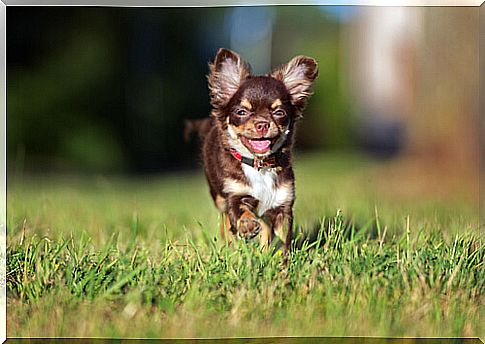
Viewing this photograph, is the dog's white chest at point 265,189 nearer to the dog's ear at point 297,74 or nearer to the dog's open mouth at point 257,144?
the dog's open mouth at point 257,144

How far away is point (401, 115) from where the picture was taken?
259 inches

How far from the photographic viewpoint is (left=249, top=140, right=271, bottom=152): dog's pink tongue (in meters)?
6.42

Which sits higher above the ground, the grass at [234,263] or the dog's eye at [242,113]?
the dog's eye at [242,113]

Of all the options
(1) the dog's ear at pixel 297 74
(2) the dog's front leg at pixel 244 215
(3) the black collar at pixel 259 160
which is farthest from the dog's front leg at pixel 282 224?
(1) the dog's ear at pixel 297 74

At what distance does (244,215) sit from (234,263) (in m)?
0.29

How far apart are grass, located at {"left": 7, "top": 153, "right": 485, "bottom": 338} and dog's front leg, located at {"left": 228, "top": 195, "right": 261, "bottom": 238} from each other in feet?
0.27

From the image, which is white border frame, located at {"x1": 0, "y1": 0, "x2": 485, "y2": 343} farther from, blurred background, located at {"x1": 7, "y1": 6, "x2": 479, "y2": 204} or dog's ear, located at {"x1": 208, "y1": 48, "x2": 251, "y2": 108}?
dog's ear, located at {"x1": 208, "y1": 48, "x2": 251, "y2": 108}

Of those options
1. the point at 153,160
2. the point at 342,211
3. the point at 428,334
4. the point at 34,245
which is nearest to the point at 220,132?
the point at 153,160

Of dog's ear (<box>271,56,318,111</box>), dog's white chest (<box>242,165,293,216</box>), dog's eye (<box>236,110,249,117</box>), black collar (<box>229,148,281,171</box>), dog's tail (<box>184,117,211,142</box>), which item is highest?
dog's ear (<box>271,56,318,111</box>)

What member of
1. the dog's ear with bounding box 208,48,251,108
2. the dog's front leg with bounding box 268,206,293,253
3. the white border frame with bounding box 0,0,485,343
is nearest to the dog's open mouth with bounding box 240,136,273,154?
the dog's ear with bounding box 208,48,251,108

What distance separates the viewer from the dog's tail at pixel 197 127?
6.65 metres

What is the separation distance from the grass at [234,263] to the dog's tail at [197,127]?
0.24m

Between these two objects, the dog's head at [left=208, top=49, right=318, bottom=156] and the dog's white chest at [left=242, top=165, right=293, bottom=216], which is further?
the dog's white chest at [left=242, top=165, right=293, bottom=216]

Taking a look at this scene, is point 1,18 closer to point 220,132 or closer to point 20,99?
point 20,99
